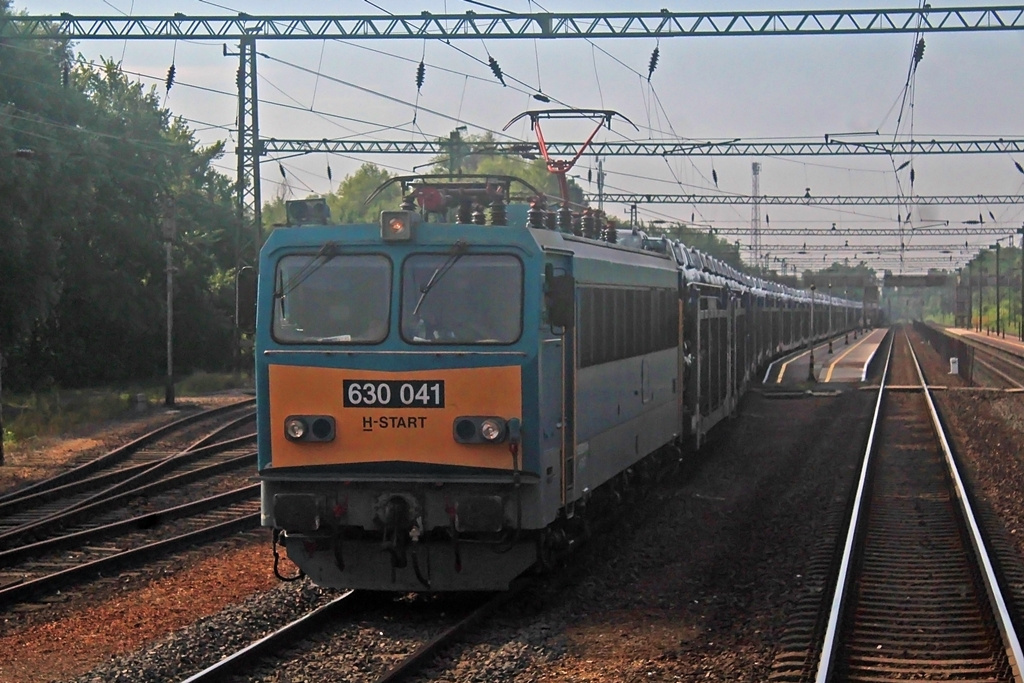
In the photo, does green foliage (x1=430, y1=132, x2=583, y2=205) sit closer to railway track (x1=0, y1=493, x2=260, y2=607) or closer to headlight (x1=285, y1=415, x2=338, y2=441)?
railway track (x1=0, y1=493, x2=260, y2=607)

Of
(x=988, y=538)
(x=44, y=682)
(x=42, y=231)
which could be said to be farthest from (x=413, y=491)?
(x=42, y=231)

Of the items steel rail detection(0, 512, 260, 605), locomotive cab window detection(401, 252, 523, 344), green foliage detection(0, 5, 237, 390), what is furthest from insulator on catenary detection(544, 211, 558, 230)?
green foliage detection(0, 5, 237, 390)

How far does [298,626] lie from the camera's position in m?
8.98

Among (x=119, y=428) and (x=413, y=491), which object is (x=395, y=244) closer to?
(x=413, y=491)

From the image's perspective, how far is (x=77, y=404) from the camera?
Result: 1249 inches

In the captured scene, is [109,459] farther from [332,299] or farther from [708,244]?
[708,244]

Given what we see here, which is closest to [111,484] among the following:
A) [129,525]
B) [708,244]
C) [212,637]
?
[129,525]

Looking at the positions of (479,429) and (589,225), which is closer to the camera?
(479,429)

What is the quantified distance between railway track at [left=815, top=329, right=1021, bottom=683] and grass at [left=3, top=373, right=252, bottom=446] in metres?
15.9

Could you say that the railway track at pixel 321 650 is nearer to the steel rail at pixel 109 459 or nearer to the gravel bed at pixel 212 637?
the gravel bed at pixel 212 637

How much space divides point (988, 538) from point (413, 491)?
677 centimetres

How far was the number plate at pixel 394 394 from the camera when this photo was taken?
9.53m

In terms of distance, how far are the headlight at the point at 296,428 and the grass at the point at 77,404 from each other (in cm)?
1569

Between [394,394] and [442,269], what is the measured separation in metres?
0.99
